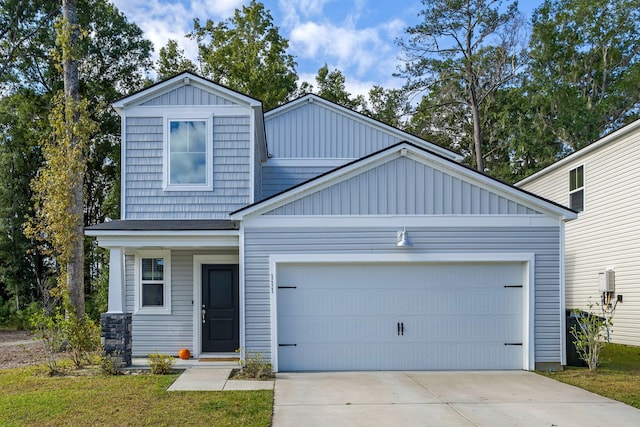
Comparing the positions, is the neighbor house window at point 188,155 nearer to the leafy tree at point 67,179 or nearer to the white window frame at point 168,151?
the white window frame at point 168,151

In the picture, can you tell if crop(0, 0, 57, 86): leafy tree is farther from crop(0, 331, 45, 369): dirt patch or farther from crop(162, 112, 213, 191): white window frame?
crop(162, 112, 213, 191): white window frame

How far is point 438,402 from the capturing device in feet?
24.6

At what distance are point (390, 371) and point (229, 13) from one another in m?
22.1

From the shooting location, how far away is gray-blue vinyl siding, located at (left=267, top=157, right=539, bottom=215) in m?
9.93

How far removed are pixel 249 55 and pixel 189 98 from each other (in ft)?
49.9

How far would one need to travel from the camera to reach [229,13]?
26.9 metres

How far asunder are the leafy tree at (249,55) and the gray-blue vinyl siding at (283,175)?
35.2 ft

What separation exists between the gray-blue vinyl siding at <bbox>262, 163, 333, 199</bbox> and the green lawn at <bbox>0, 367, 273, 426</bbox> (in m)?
6.72

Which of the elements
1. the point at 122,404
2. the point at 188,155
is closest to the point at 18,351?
the point at 188,155

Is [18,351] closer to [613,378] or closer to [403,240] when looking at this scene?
[403,240]

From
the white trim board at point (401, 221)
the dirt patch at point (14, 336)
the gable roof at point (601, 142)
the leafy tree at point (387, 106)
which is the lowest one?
the dirt patch at point (14, 336)

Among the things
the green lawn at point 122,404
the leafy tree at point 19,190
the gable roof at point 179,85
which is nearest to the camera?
the green lawn at point 122,404

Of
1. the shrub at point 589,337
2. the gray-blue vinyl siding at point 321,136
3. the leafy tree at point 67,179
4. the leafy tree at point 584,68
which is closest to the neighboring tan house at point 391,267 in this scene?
the shrub at point 589,337

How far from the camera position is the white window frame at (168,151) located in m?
11.3
